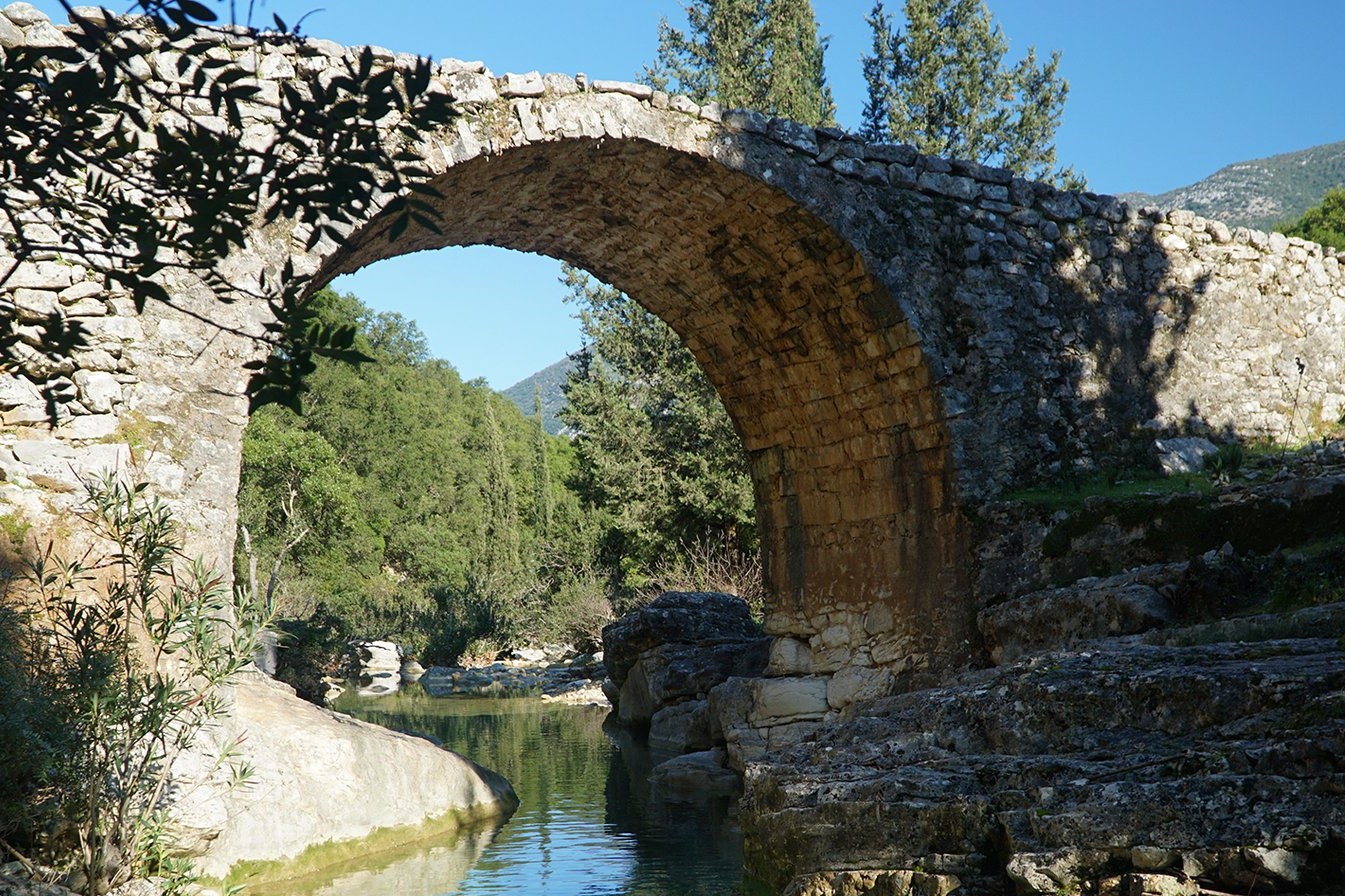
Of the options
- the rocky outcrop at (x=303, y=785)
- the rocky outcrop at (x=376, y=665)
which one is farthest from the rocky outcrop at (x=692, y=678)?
the rocky outcrop at (x=376, y=665)

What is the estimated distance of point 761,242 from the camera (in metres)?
8.49

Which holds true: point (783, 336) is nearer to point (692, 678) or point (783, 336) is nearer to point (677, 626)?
point (692, 678)

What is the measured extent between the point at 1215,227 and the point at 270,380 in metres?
8.45

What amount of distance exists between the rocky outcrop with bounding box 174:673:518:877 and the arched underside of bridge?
8.74ft

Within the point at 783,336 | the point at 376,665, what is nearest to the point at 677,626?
the point at 783,336

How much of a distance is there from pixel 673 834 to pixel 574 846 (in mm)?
710

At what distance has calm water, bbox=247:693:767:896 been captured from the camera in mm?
6055

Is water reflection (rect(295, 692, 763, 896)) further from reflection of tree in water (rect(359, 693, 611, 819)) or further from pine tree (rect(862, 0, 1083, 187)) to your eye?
pine tree (rect(862, 0, 1083, 187))

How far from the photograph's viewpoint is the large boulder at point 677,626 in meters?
13.2

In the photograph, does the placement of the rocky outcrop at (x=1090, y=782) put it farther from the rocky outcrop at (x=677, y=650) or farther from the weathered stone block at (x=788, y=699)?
the rocky outcrop at (x=677, y=650)

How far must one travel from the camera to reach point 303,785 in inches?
251

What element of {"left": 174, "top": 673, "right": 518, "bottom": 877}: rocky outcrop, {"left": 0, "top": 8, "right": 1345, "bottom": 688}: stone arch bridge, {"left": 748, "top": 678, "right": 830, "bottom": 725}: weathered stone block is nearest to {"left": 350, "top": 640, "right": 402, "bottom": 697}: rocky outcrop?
{"left": 748, "top": 678, "right": 830, "bottom": 725}: weathered stone block

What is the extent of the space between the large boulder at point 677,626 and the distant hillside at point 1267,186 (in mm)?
62652

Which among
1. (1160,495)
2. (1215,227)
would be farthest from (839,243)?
(1215,227)
